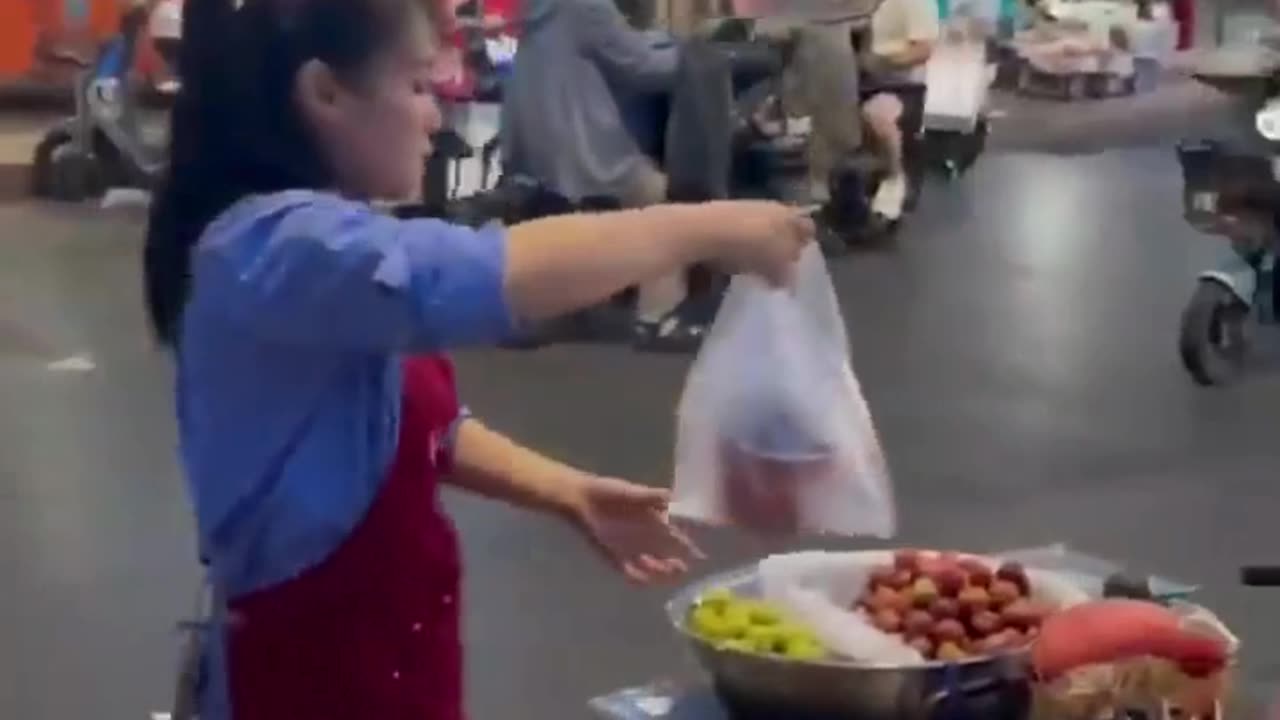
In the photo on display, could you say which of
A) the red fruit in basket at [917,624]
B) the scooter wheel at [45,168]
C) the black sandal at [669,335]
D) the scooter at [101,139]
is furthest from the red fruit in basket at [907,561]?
the scooter wheel at [45,168]

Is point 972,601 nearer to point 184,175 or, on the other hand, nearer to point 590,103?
point 184,175

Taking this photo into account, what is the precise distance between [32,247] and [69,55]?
227cm

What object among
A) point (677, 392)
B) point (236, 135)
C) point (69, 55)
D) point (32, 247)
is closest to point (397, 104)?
point (236, 135)

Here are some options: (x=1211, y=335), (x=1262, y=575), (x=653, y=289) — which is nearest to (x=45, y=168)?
(x=653, y=289)

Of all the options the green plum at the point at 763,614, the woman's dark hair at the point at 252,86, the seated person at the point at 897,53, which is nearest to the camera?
the woman's dark hair at the point at 252,86

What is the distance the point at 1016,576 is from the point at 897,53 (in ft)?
23.8

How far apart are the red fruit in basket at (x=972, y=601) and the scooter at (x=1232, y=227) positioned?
434 centimetres

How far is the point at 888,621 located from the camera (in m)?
1.82

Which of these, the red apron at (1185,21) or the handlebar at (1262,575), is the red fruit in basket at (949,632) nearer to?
the handlebar at (1262,575)

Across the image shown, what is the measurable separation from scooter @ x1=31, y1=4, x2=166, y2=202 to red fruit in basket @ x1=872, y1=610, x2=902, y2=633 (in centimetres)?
776

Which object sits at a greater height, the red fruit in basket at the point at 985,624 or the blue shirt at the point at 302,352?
the blue shirt at the point at 302,352

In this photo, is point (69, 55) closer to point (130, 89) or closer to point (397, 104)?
point (130, 89)

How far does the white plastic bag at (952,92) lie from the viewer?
33.0ft

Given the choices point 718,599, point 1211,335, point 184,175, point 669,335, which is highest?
point 184,175
